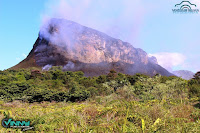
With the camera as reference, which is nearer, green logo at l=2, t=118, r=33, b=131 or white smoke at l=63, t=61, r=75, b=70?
green logo at l=2, t=118, r=33, b=131

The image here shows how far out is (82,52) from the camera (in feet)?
353

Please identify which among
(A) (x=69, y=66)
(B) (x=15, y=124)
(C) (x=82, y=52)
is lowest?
(B) (x=15, y=124)

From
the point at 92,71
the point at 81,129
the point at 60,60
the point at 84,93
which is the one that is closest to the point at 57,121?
the point at 81,129

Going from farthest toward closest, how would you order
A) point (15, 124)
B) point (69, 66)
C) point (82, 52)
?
1. point (82, 52)
2. point (69, 66)
3. point (15, 124)

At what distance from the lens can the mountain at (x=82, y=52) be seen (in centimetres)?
9375

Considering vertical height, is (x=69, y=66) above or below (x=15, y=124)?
above

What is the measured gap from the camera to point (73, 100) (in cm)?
1711

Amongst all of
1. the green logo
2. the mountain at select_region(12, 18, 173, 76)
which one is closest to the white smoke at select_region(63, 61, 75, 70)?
the mountain at select_region(12, 18, 173, 76)

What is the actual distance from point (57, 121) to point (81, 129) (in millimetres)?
472

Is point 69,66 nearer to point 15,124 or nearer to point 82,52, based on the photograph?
point 82,52

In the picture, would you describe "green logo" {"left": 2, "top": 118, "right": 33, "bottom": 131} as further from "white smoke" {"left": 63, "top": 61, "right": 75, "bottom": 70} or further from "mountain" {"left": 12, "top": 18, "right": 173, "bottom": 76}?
"white smoke" {"left": 63, "top": 61, "right": 75, "bottom": 70}

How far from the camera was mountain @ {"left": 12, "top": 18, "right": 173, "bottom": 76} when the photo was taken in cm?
9375

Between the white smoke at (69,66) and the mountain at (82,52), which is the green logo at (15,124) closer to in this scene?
the mountain at (82,52)

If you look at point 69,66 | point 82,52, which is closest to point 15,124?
point 69,66
